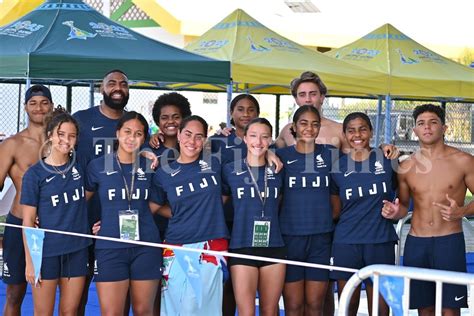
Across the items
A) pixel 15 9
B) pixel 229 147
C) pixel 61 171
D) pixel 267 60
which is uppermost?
pixel 15 9

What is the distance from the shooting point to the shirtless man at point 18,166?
5340 millimetres

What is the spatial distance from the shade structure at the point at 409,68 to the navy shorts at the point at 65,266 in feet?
27.0

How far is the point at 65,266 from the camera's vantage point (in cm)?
495

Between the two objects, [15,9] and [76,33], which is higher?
[15,9]

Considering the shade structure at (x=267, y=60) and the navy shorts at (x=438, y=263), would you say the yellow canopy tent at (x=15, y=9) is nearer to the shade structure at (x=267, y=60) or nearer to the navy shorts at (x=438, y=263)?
the shade structure at (x=267, y=60)

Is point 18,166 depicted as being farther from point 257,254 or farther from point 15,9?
point 15,9

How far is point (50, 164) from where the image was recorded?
4.91 meters

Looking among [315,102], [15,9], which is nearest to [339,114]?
[15,9]

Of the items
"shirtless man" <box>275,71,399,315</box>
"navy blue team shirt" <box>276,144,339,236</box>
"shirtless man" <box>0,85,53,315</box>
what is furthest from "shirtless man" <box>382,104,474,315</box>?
"shirtless man" <box>0,85,53,315</box>

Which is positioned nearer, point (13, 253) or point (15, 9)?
point (13, 253)

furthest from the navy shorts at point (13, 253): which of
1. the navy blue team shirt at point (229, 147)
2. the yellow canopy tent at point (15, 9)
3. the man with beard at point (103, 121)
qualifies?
the yellow canopy tent at point (15, 9)

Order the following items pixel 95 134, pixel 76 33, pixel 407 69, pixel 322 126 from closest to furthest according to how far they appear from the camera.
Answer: pixel 95 134, pixel 322 126, pixel 76 33, pixel 407 69

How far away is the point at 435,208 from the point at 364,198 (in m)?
0.44

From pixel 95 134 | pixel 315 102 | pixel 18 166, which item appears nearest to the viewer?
pixel 18 166
